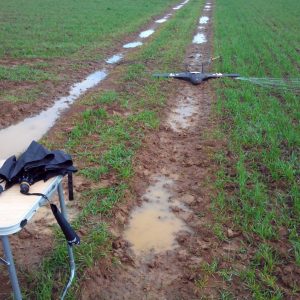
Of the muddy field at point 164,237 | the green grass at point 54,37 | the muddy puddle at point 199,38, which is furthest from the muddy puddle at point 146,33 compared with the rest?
the muddy field at point 164,237

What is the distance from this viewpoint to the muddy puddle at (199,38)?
1565 centimetres

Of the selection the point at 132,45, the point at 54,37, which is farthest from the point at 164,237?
the point at 54,37

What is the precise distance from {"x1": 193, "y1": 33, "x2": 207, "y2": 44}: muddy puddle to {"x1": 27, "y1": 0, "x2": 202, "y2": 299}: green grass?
4.79 meters

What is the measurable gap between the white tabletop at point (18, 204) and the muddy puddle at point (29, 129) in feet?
10.8

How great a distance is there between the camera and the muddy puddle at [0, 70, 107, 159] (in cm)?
610

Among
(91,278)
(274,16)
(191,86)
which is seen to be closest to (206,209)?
(91,278)

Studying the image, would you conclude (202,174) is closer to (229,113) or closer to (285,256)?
(285,256)

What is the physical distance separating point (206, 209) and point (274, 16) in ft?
76.3

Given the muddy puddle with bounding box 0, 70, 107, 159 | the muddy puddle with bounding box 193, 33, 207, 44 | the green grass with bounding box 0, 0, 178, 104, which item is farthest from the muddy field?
the muddy puddle with bounding box 193, 33, 207, 44

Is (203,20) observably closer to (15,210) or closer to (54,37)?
(54,37)

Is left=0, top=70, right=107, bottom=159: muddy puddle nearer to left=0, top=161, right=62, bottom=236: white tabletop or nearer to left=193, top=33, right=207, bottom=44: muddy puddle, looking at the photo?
left=0, top=161, right=62, bottom=236: white tabletop

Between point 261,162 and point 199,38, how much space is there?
39.8 feet

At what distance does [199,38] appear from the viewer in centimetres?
1642

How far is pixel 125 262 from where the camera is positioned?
3.59 meters
